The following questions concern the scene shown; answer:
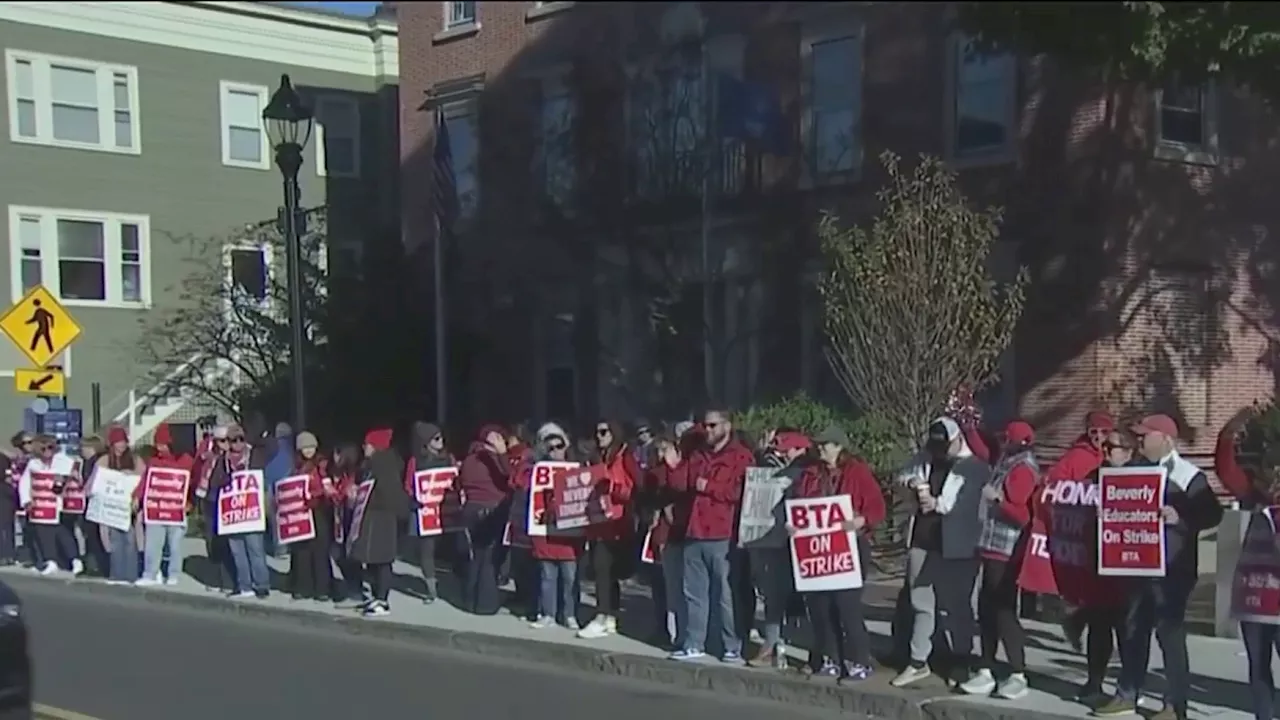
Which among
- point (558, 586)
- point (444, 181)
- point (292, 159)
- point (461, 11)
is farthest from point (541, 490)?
point (444, 181)

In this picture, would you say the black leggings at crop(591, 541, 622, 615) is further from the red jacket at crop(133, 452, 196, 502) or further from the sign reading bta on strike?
the sign reading bta on strike

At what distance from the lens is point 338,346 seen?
918 inches

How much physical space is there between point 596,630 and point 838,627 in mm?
2690

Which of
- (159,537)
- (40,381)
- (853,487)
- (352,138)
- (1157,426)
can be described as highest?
(352,138)

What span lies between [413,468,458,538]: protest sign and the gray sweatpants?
571cm

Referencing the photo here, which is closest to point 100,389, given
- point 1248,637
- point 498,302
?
point 498,302

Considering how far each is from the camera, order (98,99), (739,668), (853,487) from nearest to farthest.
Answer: (853,487) < (739,668) < (98,99)

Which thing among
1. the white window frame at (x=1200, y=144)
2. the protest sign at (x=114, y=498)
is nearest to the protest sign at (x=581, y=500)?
the protest sign at (x=114, y=498)

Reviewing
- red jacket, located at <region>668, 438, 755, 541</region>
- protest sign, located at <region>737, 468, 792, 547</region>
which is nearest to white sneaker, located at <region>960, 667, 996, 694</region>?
protest sign, located at <region>737, 468, 792, 547</region>

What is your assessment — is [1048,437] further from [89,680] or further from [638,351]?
[89,680]

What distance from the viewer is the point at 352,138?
85.5ft

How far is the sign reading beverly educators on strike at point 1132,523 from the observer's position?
906 centimetres

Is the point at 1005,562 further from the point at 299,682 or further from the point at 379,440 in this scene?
the point at 379,440

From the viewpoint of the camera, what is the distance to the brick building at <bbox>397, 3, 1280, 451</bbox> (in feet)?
61.3
